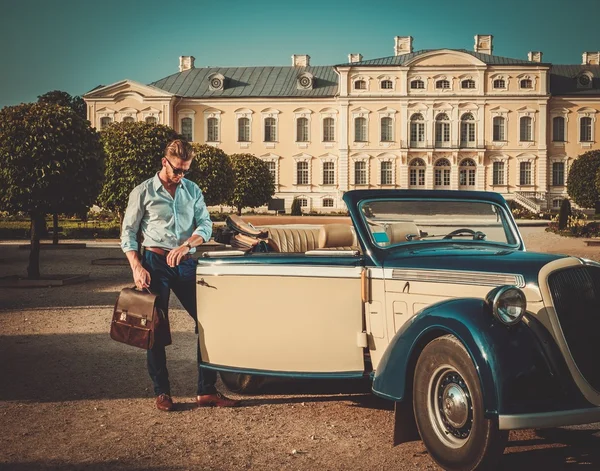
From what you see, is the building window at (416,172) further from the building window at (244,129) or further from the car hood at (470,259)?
the car hood at (470,259)

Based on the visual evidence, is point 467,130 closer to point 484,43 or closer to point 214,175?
point 484,43

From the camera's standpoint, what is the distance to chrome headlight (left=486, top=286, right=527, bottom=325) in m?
3.44

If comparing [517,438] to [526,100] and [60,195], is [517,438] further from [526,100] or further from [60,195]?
[526,100]

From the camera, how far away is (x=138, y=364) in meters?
6.26

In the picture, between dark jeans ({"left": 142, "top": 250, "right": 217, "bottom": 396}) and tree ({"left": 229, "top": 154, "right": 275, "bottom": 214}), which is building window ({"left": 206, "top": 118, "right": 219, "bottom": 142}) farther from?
dark jeans ({"left": 142, "top": 250, "right": 217, "bottom": 396})

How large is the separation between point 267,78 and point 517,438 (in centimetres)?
5396

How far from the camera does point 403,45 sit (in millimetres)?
55531

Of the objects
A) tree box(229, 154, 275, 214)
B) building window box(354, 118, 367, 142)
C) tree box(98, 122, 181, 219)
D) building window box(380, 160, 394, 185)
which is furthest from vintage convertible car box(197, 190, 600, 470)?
building window box(354, 118, 367, 142)

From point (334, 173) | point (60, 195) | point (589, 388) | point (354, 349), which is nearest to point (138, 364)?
point (354, 349)

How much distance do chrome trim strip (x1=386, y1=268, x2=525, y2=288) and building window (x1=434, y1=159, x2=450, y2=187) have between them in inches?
1935

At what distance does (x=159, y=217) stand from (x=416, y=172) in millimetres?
49226

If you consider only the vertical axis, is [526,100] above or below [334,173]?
above

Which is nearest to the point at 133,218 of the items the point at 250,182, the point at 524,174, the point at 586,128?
the point at 250,182

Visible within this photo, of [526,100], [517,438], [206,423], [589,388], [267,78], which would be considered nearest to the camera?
[589,388]
